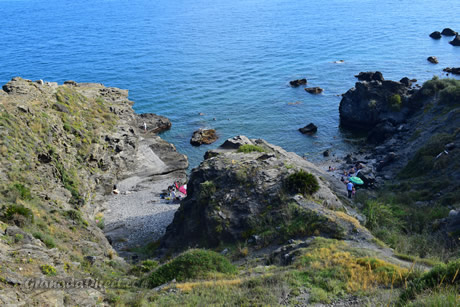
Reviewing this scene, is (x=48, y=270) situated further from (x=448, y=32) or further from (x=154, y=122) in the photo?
(x=448, y=32)

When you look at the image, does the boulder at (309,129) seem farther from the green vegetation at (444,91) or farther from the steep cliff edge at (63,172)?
the steep cliff edge at (63,172)

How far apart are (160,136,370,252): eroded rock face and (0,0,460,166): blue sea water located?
1128 inches

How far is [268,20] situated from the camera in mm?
168000

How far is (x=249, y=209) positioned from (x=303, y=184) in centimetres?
455

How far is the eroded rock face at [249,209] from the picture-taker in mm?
25078

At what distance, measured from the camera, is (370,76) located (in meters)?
81.0

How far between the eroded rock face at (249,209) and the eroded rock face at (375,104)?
3931cm

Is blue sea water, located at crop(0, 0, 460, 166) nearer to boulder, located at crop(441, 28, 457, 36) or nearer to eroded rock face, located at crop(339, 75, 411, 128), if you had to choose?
eroded rock face, located at crop(339, 75, 411, 128)

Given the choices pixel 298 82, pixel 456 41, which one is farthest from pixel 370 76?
pixel 456 41

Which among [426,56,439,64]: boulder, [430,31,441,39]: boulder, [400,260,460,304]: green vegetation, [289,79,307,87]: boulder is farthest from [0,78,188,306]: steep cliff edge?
[430,31,441,39]: boulder

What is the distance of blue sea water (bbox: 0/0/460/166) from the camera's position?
74938 millimetres

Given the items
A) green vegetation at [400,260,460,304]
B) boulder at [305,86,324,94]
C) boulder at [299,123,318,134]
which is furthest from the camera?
boulder at [305,86,324,94]

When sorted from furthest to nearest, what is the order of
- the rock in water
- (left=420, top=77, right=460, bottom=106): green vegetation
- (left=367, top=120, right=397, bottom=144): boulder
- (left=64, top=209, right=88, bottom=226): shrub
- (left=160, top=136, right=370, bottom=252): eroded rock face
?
1. the rock in water
2. (left=367, top=120, right=397, bottom=144): boulder
3. (left=420, top=77, right=460, bottom=106): green vegetation
4. (left=64, top=209, right=88, bottom=226): shrub
5. (left=160, top=136, right=370, bottom=252): eroded rock face

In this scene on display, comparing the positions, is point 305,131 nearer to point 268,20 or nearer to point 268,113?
point 268,113
